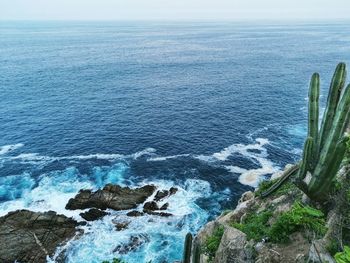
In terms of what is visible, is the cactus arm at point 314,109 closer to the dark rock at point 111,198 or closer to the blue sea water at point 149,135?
the blue sea water at point 149,135

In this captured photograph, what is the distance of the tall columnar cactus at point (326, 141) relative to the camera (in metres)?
16.8

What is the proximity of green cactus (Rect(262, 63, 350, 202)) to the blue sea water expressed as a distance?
2058 cm

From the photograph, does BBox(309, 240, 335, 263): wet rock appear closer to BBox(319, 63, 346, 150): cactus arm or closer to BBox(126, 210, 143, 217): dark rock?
BBox(319, 63, 346, 150): cactus arm

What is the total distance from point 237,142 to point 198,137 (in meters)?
7.53

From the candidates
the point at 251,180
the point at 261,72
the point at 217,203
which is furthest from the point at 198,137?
the point at 261,72

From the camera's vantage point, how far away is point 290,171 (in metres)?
26.6

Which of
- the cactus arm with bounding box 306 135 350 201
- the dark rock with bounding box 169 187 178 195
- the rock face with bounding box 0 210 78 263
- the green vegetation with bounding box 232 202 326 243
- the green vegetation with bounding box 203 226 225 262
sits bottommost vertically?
the dark rock with bounding box 169 187 178 195

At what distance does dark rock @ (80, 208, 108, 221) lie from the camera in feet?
129

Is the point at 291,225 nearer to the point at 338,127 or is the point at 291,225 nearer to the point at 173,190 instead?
the point at 338,127

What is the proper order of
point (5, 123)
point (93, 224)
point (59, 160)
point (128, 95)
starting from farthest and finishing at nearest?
point (128, 95) < point (5, 123) < point (59, 160) < point (93, 224)

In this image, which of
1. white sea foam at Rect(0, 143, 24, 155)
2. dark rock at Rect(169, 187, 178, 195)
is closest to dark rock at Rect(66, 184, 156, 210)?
dark rock at Rect(169, 187, 178, 195)

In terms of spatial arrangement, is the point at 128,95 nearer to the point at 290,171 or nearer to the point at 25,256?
the point at 25,256

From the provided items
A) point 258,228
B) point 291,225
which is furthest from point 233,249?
point 291,225

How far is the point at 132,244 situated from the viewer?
117 feet
